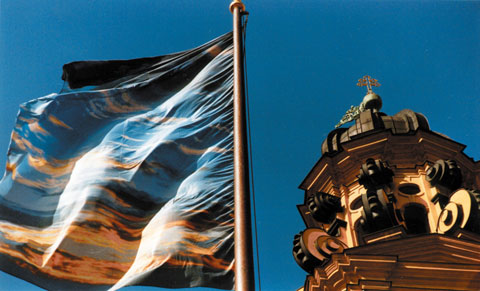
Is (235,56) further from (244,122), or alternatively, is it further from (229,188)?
(229,188)

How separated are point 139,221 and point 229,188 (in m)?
1.29

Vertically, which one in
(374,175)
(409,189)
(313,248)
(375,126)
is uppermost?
(375,126)

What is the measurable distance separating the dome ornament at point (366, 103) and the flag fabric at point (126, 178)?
2255 cm

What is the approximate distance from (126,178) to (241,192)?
224cm

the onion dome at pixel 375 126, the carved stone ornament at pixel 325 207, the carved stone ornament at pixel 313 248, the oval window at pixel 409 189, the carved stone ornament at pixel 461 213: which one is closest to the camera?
the carved stone ornament at pixel 461 213

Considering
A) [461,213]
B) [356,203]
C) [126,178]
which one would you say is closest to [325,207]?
[356,203]

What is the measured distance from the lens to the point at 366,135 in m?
26.3

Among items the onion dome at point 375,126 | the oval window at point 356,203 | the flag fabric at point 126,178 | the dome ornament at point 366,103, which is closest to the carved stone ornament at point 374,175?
the oval window at point 356,203

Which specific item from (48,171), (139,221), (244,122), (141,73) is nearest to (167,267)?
(139,221)

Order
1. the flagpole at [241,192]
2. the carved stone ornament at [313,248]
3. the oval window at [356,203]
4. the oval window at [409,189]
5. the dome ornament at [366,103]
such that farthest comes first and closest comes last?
the dome ornament at [366,103] → the oval window at [356,203] → the oval window at [409,189] → the carved stone ornament at [313,248] → the flagpole at [241,192]

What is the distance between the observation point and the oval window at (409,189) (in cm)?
2495

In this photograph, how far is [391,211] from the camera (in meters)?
21.7

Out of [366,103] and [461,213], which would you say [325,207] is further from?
[366,103]

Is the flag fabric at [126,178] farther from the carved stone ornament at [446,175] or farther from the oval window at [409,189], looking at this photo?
the oval window at [409,189]
